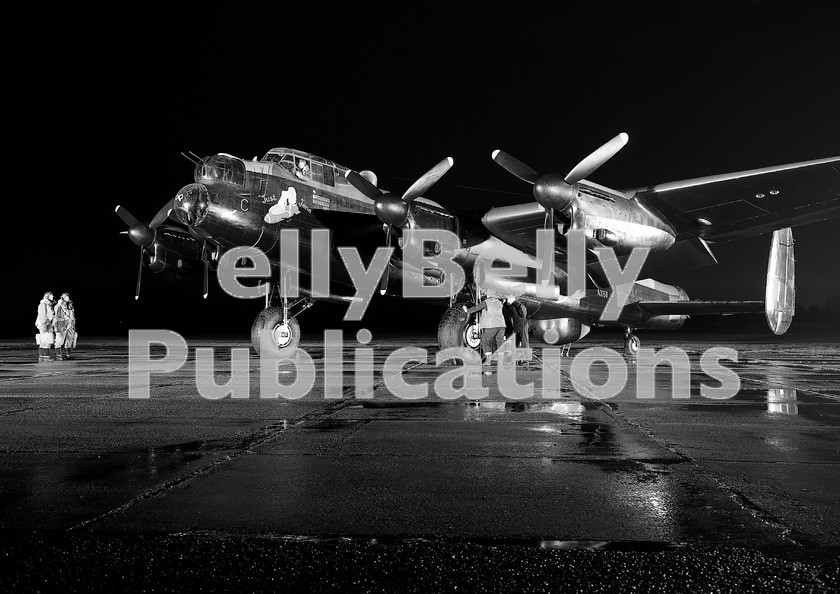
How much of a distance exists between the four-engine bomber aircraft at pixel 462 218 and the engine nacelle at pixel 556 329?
337 cm

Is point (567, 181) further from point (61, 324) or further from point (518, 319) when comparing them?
point (61, 324)

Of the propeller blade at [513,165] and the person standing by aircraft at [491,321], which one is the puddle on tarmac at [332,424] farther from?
the propeller blade at [513,165]

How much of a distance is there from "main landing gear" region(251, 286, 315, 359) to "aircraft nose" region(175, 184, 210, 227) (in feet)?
13.7

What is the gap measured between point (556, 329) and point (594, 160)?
10748 millimetres

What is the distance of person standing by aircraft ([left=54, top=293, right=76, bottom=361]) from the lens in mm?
20891

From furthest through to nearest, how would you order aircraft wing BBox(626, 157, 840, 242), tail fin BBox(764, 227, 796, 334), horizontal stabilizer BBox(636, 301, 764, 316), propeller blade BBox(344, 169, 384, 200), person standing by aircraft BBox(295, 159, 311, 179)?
horizontal stabilizer BBox(636, 301, 764, 316) < tail fin BBox(764, 227, 796, 334) < person standing by aircraft BBox(295, 159, 311, 179) < propeller blade BBox(344, 169, 384, 200) < aircraft wing BBox(626, 157, 840, 242)

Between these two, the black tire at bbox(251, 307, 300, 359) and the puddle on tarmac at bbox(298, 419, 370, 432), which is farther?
the black tire at bbox(251, 307, 300, 359)

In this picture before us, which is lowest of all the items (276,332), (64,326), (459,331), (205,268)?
(459,331)

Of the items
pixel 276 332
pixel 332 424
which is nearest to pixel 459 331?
pixel 276 332

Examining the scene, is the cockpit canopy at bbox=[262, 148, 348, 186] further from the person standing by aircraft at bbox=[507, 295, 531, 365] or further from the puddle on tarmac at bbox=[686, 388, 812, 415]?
the puddle on tarmac at bbox=[686, 388, 812, 415]

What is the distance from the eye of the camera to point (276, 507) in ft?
12.8

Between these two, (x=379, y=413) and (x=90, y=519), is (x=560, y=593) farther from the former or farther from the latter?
(x=379, y=413)

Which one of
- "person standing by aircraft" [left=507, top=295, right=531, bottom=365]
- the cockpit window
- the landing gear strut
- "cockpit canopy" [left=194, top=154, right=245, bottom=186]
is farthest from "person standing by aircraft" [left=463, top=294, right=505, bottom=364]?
the landing gear strut

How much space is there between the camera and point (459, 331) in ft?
58.7
